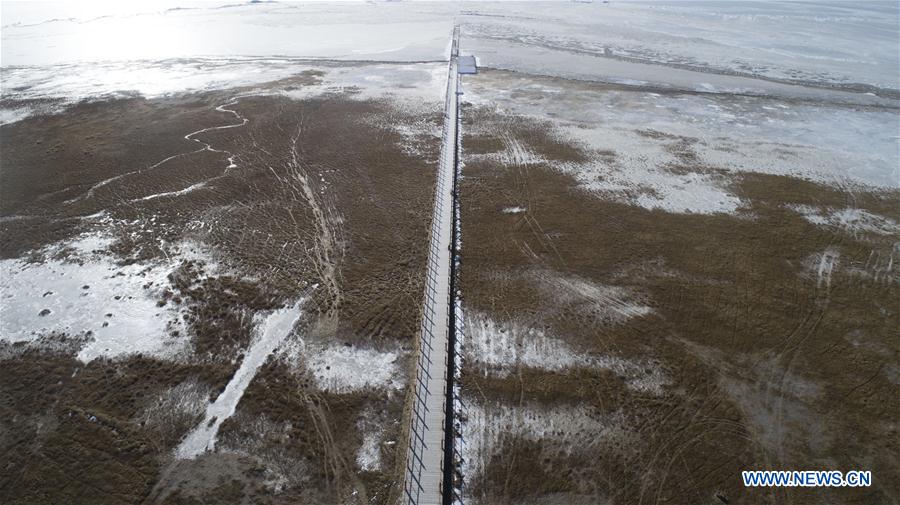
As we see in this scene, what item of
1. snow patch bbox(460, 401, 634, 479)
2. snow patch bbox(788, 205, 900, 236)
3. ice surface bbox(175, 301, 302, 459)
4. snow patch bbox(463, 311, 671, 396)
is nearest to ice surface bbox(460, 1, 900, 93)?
snow patch bbox(788, 205, 900, 236)

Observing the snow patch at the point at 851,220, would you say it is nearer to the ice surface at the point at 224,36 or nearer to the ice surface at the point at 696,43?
the ice surface at the point at 696,43

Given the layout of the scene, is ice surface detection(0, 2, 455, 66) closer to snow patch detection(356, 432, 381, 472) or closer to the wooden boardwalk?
the wooden boardwalk

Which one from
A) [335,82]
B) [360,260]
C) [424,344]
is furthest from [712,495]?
[335,82]

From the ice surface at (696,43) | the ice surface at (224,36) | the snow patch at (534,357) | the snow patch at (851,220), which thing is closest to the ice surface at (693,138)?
the snow patch at (851,220)

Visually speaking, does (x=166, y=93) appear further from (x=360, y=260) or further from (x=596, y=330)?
(x=596, y=330)

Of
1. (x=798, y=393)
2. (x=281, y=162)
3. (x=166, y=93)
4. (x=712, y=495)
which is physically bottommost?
(x=712, y=495)

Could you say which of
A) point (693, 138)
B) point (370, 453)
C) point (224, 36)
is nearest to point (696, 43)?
point (693, 138)
